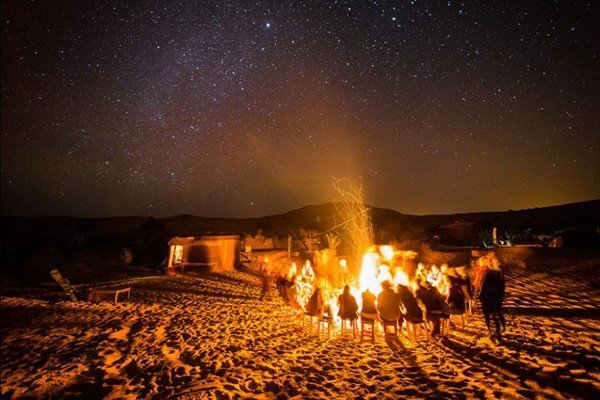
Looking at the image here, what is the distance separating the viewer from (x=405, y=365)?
6.35 m

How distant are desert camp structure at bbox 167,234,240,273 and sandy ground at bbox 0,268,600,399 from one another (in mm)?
10820

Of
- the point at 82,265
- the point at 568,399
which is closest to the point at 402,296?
the point at 568,399

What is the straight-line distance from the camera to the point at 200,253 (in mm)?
22438

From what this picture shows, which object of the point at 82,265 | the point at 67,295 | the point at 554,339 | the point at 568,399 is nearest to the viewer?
the point at 568,399

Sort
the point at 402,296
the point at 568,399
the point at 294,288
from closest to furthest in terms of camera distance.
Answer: the point at 568,399
the point at 402,296
the point at 294,288

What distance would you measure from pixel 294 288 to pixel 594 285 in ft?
44.1

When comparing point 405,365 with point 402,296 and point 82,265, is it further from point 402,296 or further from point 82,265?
point 82,265

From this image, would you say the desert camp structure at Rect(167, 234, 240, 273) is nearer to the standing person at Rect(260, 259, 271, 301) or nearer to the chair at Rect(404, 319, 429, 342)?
the standing person at Rect(260, 259, 271, 301)

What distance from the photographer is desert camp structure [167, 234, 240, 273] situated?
21.9 metres

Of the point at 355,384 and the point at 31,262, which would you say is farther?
the point at 31,262

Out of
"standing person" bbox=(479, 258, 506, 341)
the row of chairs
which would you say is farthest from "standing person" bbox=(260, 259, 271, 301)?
"standing person" bbox=(479, 258, 506, 341)

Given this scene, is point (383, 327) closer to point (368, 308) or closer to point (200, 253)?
point (368, 308)

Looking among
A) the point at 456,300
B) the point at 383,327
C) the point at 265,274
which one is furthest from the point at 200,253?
the point at 456,300

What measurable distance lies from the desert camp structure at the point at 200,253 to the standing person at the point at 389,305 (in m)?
17.1
